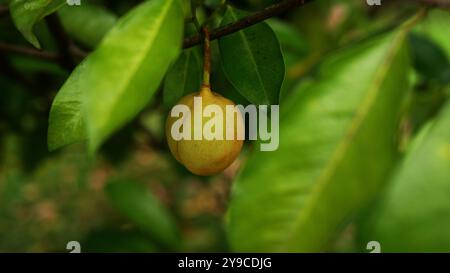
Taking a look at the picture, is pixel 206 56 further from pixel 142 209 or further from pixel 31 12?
pixel 142 209

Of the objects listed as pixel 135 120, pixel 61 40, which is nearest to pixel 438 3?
pixel 61 40

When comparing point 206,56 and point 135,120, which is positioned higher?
point 135,120

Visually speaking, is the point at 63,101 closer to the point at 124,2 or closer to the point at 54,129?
the point at 54,129

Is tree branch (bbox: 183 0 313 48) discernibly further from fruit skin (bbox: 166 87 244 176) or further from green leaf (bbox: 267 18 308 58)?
green leaf (bbox: 267 18 308 58)

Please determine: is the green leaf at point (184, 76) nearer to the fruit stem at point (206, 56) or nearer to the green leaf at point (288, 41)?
the fruit stem at point (206, 56)
